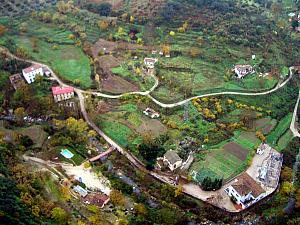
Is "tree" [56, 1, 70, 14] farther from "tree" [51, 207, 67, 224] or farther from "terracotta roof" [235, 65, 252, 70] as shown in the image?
"tree" [51, 207, 67, 224]

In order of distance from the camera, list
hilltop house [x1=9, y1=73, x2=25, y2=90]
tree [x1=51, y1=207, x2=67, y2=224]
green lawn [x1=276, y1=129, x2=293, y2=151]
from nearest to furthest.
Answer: tree [x1=51, y1=207, x2=67, y2=224] → green lawn [x1=276, y1=129, x2=293, y2=151] → hilltop house [x1=9, y1=73, x2=25, y2=90]

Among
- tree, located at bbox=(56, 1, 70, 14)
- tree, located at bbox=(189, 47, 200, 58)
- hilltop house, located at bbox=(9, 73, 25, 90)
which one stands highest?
tree, located at bbox=(56, 1, 70, 14)

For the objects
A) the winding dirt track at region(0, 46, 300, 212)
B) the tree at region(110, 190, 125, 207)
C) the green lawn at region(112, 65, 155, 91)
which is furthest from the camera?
the green lawn at region(112, 65, 155, 91)

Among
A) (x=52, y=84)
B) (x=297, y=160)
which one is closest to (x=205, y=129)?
(x=297, y=160)

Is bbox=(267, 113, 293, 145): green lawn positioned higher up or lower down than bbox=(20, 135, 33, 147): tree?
lower down

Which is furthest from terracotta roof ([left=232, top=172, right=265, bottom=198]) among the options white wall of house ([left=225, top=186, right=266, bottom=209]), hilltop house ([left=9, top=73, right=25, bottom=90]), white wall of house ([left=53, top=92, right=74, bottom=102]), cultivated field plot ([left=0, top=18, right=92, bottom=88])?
hilltop house ([left=9, top=73, right=25, bottom=90])

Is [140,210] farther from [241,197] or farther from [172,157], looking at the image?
[241,197]

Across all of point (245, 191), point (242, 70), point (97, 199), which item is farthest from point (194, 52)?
point (97, 199)

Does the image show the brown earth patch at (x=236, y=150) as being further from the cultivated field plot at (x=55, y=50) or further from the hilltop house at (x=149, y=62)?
the cultivated field plot at (x=55, y=50)
